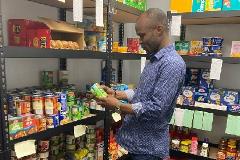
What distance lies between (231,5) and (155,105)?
135 cm

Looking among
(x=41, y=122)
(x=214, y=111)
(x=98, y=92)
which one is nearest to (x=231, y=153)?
(x=214, y=111)

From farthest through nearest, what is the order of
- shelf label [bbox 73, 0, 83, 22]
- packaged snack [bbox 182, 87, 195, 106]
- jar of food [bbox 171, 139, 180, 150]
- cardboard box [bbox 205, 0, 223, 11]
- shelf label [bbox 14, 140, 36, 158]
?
jar of food [bbox 171, 139, 180, 150]
packaged snack [bbox 182, 87, 195, 106]
cardboard box [bbox 205, 0, 223, 11]
shelf label [bbox 73, 0, 83, 22]
shelf label [bbox 14, 140, 36, 158]

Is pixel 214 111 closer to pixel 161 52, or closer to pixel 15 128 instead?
pixel 161 52

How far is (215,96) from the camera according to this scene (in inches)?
98.3

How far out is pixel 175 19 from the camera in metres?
2.49

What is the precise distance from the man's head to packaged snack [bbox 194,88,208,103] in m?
1.13

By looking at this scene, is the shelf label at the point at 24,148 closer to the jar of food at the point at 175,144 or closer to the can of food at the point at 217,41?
the jar of food at the point at 175,144

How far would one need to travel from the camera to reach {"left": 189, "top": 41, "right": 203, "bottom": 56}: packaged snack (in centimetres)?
260

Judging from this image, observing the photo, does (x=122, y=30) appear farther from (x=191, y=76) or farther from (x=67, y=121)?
(x=67, y=121)

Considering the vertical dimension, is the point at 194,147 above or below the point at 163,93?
below

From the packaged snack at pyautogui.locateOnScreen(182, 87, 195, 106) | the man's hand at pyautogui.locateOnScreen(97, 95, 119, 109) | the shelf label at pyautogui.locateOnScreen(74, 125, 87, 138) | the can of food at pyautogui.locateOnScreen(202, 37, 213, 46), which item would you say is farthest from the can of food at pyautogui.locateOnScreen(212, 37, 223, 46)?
the shelf label at pyautogui.locateOnScreen(74, 125, 87, 138)

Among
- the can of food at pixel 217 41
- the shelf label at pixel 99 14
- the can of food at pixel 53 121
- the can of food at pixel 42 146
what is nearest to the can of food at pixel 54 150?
the can of food at pixel 42 146

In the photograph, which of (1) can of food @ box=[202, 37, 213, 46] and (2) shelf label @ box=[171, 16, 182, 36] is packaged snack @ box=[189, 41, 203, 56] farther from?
(2) shelf label @ box=[171, 16, 182, 36]

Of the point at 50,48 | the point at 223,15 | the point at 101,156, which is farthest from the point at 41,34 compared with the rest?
the point at 223,15
